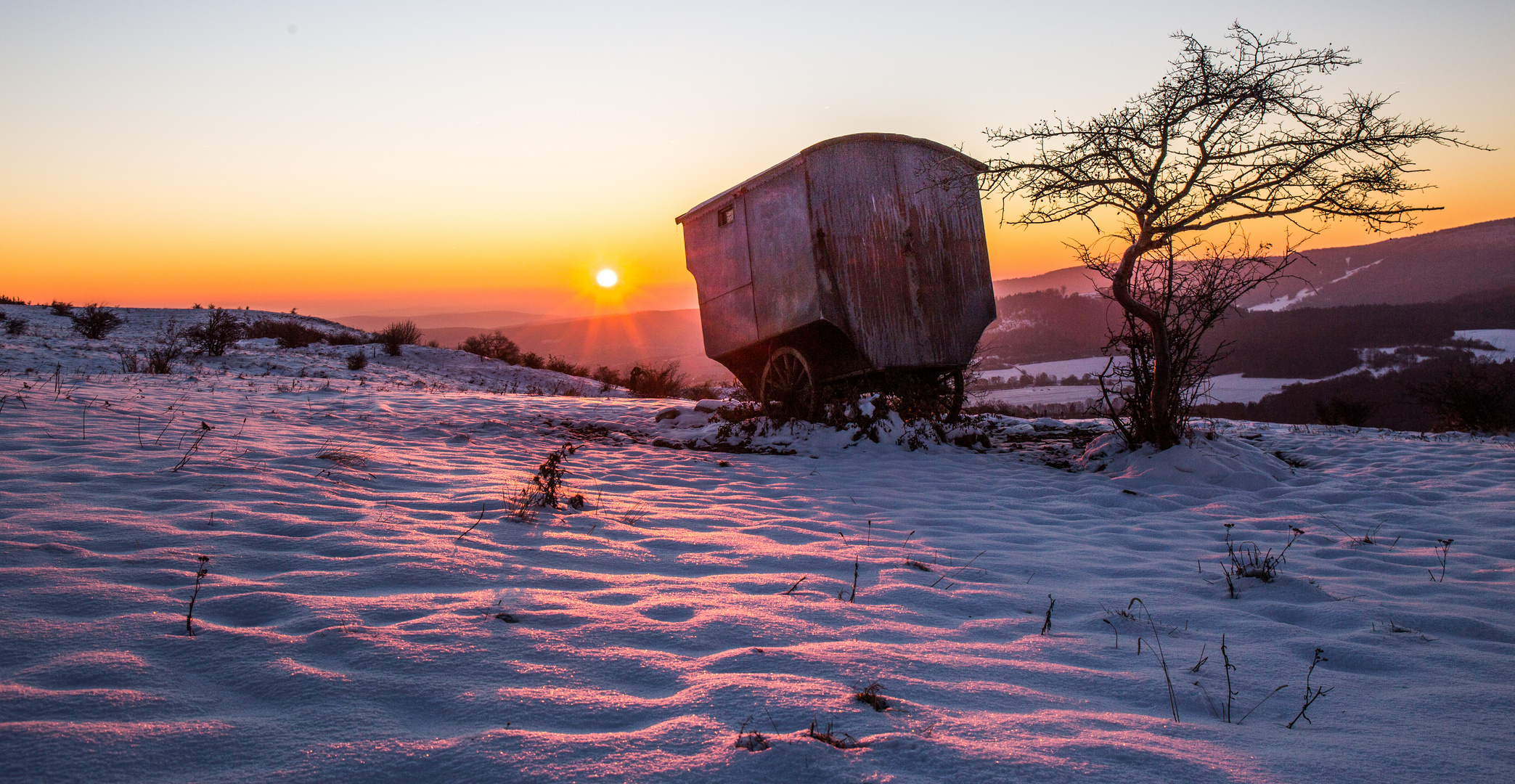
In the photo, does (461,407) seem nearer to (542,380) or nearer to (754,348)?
(754,348)

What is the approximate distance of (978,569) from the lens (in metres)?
3.40

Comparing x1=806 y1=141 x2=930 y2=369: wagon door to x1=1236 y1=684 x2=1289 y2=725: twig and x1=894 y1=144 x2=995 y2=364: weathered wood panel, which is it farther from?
x1=1236 y1=684 x2=1289 y2=725: twig

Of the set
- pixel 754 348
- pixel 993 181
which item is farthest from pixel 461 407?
pixel 993 181

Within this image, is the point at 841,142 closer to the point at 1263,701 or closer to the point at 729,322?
the point at 729,322

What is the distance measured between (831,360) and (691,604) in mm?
6974

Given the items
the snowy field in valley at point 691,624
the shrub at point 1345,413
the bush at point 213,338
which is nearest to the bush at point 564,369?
the bush at point 213,338

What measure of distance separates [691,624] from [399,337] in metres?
18.0

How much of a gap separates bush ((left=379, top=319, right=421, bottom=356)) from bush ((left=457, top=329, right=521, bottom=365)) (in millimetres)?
1241

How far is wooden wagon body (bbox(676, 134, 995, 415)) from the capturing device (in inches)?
333

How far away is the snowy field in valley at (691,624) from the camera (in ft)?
5.04

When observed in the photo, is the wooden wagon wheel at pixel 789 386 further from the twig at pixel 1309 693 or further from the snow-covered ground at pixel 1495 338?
the snow-covered ground at pixel 1495 338

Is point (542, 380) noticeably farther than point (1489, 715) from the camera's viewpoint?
Yes

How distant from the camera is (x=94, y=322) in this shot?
15320mm

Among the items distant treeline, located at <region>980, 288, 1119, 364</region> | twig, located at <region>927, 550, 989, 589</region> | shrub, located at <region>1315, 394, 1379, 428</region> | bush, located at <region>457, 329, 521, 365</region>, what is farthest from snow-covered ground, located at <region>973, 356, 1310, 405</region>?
twig, located at <region>927, 550, 989, 589</region>
